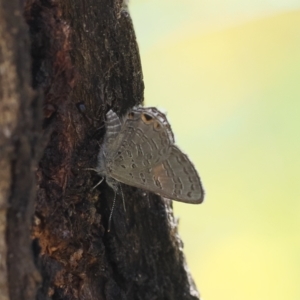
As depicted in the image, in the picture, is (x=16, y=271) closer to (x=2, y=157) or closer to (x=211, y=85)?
(x=2, y=157)

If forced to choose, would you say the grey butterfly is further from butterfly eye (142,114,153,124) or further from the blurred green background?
the blurred green background

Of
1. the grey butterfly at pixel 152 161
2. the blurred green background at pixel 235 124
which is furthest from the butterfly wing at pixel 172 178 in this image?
the blurred green background at pixel 235 124

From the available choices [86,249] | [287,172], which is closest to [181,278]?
[86,249]

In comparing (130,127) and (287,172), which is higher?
(287,172)

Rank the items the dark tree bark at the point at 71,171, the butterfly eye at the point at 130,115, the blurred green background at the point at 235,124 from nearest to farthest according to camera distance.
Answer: the dark tree bark at the point at 71,171 < the butterfly eye at the point at 130,115 < the blurred green background at the point at 235,124

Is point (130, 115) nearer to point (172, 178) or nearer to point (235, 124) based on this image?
point (172, 178)

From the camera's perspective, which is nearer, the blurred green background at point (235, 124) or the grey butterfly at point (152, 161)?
the grey butterfly at point (152, 161)

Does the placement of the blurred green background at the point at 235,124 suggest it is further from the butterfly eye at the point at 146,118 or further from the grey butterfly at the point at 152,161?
the butterfly eye at the point at 146,118
